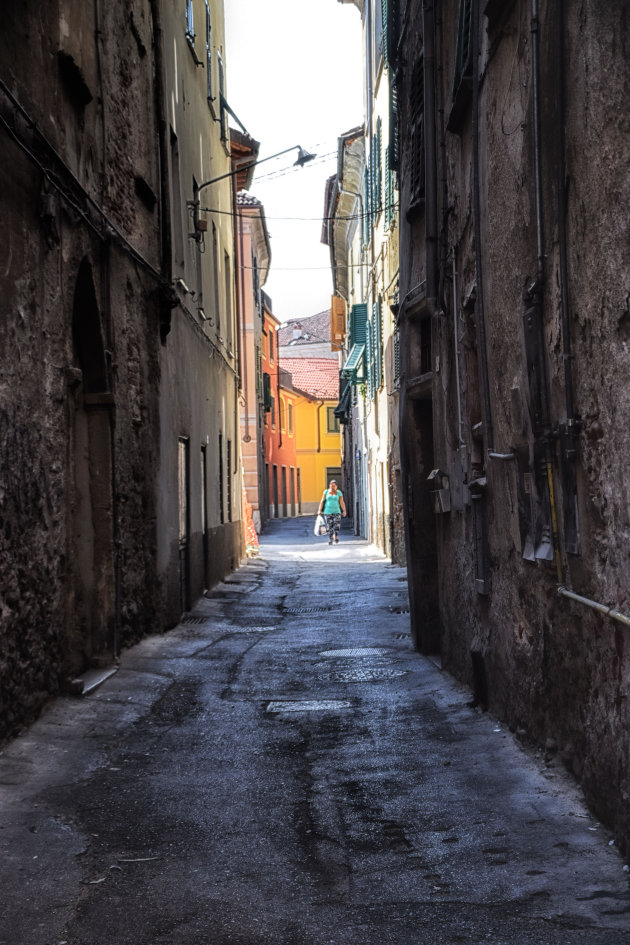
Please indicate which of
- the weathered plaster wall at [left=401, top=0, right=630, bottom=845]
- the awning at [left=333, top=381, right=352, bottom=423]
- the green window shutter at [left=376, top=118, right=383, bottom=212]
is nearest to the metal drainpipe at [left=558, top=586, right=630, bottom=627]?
the weathered plaster wall at [left=401, top=0, right=630, bottom=845]

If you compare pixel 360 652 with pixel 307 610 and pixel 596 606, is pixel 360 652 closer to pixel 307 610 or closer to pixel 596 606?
pixel 307 610

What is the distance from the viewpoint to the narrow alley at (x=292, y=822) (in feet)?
12.6

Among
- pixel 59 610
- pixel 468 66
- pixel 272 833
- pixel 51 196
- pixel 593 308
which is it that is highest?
pixel 468 66

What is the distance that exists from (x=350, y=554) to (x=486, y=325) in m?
18.6

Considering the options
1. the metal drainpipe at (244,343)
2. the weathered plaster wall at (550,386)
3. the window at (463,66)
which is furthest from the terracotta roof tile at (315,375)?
the weathered plaster wall at (550,386)

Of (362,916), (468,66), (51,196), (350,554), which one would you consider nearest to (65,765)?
(362,916)

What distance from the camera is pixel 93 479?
9.10 m

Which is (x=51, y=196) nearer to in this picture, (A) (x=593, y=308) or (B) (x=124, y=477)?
(B) (x=124, y=477)

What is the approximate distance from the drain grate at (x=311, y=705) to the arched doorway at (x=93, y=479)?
171 cm

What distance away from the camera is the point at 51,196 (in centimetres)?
720

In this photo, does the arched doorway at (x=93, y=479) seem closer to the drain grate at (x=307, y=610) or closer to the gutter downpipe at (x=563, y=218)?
the gutter downpipe at (x=563, y=218)

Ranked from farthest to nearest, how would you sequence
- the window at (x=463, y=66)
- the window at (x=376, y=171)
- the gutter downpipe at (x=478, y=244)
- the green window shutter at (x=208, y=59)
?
the window at (x=376, y=171)
the green window shutter at (x=208, y=59)
the window at (x=463, y=66)
the gutter downpipe at (x=478, y=244)

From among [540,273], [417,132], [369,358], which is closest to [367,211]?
[369,358]

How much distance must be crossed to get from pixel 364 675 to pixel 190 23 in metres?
10.4
